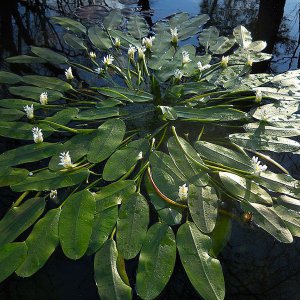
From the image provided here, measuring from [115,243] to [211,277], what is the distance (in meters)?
0.39

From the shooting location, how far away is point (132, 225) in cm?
159

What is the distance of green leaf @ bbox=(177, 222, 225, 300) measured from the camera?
1.37 metres

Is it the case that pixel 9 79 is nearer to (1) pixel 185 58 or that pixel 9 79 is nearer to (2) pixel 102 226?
(1) pixel 185 58

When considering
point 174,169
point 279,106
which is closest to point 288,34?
point 279,106

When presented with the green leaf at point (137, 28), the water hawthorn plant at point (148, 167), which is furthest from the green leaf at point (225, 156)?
the green leaf at point (137, 28)

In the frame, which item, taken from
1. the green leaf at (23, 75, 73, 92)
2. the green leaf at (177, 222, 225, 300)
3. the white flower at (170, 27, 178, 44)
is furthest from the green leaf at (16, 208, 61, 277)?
the white flower at (170, 27, 178, 44)

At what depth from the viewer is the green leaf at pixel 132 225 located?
1503mm

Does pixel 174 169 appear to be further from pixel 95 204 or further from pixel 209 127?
pixel 209 127

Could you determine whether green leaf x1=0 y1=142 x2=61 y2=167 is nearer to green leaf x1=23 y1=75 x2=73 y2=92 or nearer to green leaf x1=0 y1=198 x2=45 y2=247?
green leaf x1=0 y1=198 x2=45 y2=247

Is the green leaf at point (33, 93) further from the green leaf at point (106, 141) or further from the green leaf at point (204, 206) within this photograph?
the green leaf at point (204, 206)

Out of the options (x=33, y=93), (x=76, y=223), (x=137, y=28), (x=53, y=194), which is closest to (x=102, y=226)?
(x=76, y=223)

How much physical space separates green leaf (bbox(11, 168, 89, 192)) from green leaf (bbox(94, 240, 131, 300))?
0.38 meters

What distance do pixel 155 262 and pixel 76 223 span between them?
0.36 meters

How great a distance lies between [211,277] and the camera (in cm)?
140
